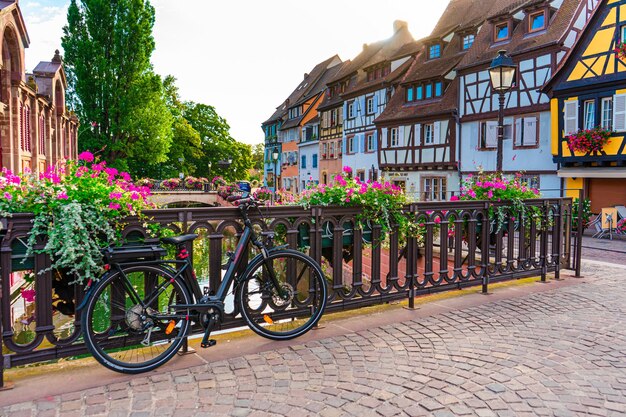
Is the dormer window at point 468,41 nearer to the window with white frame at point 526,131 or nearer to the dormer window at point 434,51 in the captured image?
the dormer window at point 434,51

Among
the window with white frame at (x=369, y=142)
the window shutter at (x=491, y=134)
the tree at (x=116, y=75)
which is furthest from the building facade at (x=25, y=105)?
the window shutter at (x=491, y=134)

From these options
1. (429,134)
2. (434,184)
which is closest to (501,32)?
(429,134)

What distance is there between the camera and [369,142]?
121 feet

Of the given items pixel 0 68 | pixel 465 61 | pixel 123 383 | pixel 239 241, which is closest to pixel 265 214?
pixel 239 241

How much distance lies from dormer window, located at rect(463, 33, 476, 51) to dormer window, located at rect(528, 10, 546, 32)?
4.66 m

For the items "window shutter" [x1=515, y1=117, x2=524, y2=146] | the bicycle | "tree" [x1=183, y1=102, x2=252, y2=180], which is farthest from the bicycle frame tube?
"tree" [x1=183, y1=102, x2=252, y2=180]

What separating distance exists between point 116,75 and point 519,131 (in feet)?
91.4

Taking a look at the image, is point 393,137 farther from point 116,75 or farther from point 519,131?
point 116,75

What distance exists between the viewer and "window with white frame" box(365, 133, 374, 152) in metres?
36.4

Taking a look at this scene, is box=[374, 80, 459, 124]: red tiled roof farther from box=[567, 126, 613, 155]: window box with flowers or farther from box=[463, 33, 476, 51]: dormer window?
box=[567, 126, 613, 155]: window box with flowers

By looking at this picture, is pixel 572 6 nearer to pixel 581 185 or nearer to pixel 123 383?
pixel 581 185

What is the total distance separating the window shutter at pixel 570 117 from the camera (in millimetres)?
21109

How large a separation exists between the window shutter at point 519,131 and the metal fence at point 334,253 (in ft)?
57.5

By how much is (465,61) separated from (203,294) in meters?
26.3
